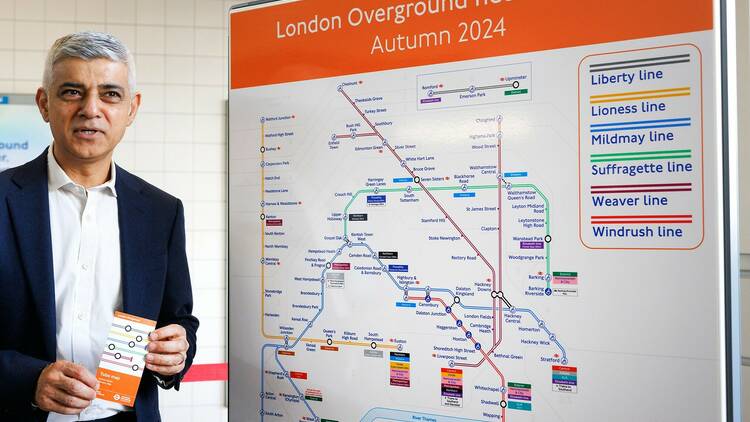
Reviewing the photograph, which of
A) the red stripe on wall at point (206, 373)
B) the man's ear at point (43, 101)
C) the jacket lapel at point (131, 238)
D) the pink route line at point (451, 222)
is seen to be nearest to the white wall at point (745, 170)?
the pink route line at point (451, 222)

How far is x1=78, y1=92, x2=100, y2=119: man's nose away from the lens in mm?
1653

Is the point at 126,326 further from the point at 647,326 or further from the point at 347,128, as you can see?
the point at 647,326

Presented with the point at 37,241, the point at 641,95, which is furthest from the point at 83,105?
the point at 641,95

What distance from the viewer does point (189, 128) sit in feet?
12.2

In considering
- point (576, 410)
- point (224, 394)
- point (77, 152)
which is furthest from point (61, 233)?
point (224, 394)

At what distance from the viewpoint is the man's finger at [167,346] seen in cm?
165

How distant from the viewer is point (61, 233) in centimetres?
171

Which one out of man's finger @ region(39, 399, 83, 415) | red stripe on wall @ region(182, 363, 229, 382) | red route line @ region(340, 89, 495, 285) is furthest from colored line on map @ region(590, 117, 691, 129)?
red stripe on wall @ region(182, 363, 229, 382)

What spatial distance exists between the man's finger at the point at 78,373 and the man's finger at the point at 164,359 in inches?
6.0

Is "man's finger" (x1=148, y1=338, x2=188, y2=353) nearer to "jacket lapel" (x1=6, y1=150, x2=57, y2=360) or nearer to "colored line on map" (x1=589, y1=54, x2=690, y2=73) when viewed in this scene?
"jacket lapel" (x1=6, y1=150, x2=57, y2=360)

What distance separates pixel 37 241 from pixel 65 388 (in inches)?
14.8

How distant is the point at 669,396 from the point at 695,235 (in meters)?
0.35

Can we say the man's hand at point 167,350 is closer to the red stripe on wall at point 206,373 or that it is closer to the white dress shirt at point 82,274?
the white dress shirt at point 82,274

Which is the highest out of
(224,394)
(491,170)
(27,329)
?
(491,170)
